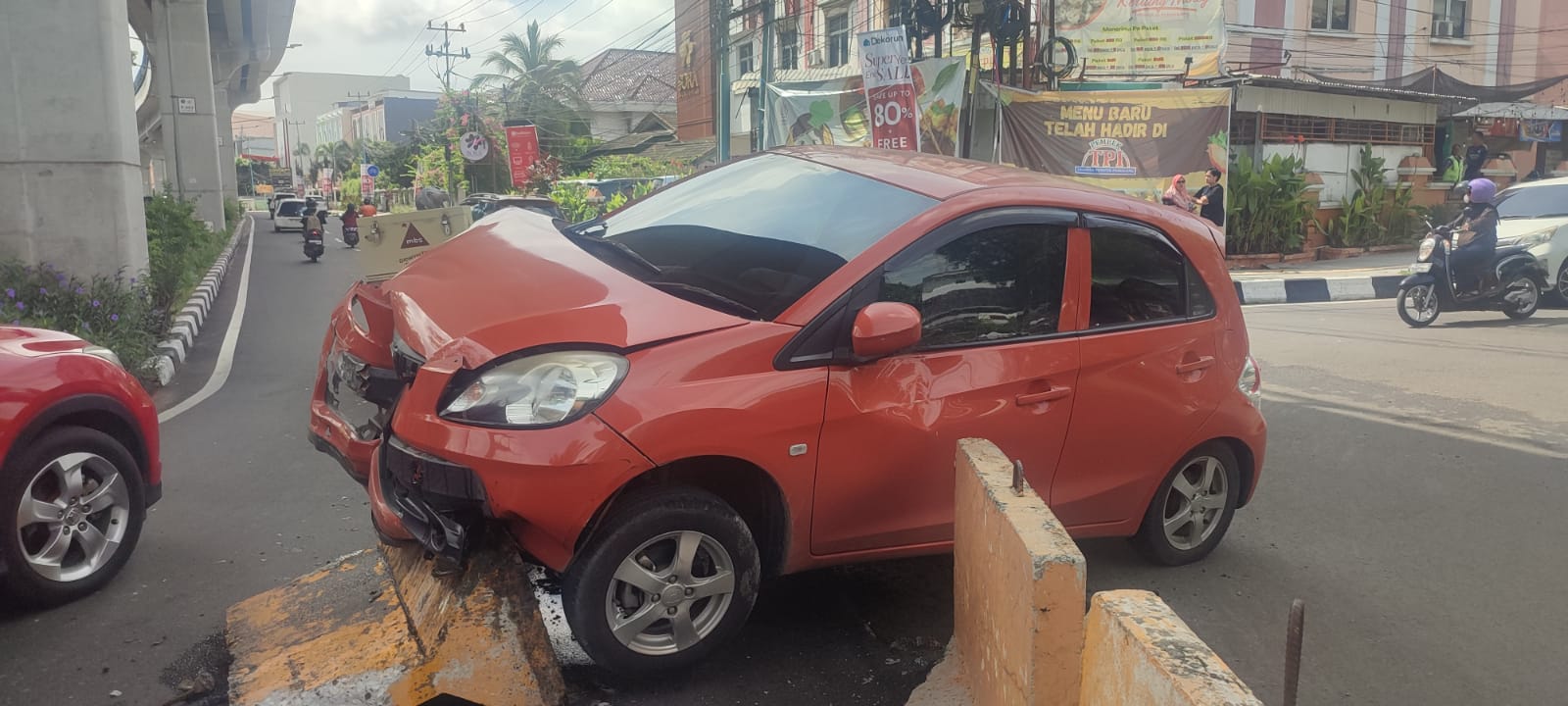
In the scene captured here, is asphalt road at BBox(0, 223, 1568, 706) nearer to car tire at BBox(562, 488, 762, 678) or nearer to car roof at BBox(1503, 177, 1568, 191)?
car tire at BBox(562, 488, 762, 678)

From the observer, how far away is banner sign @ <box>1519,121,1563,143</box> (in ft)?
79.6

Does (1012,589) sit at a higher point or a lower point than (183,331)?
higher

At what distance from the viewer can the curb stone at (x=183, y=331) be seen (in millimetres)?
8422

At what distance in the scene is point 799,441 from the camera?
3.21m

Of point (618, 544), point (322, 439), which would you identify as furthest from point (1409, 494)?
point (322, 439)

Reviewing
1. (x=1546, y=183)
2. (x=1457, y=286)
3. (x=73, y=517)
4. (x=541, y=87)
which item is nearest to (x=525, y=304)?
(x=73, y=517)

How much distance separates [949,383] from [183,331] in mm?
9211

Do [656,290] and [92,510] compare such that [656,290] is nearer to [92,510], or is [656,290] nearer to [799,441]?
[799,441]

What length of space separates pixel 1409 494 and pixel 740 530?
4028mm

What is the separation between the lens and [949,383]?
3465 millimetres

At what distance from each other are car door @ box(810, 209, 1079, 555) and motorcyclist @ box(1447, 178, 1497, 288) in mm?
9739

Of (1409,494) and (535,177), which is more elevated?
(535,177)

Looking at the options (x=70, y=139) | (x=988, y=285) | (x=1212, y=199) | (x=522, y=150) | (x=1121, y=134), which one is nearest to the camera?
(x=988, y=285)

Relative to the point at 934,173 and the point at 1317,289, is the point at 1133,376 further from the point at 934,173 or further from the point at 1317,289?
the point at 1317,289
